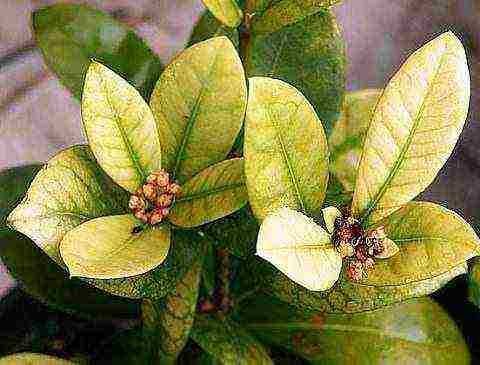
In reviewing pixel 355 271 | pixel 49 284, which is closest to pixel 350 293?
pixel 355 271

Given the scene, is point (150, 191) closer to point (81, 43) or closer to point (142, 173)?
point (142, 173)

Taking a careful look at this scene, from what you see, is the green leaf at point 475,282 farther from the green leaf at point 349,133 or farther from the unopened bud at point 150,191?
the unopened bud at point 150,191

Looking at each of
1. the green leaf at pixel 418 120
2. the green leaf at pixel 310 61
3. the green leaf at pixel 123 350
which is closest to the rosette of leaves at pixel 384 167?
the green leaf at pixel 418 120

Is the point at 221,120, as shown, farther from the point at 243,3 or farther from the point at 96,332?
the point at 96,332

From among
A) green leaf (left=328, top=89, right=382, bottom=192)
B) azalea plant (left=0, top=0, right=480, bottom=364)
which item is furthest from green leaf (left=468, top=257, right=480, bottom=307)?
green leaf (left=328, top=89, right=382, bottom=192)

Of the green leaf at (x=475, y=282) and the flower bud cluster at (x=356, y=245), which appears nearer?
the flower bud cluster at (x=356, y=245)

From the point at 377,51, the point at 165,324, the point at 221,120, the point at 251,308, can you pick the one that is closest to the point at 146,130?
the point at 221,120
